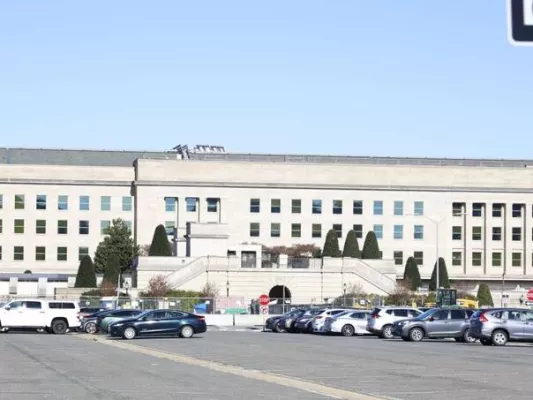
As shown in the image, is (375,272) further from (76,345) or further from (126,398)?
(126,398)

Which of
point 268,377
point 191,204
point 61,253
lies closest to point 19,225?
point 61,253

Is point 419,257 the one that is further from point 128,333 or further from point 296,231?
point 128,333

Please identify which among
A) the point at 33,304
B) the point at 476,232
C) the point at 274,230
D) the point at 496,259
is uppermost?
the point at 274,230

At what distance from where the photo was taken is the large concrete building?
11812cm

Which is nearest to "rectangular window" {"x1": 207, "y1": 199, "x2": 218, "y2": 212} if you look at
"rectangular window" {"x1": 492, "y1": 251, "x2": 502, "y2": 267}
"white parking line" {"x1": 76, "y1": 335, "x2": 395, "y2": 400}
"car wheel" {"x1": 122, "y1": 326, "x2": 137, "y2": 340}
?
"rectangular window" {"x1": 492, "y1": 251, "x2": 502, "y2": 267}

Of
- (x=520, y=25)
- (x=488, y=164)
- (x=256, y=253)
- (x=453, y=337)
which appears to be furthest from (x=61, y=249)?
(x=520, y=25)

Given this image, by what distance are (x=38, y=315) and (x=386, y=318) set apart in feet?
55.8

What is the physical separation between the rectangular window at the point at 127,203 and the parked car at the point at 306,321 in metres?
57.7

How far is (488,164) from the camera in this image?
13262 cm

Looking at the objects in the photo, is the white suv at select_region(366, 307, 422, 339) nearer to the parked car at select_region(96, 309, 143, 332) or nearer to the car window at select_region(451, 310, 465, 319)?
the car window at select_region(451, 310, 465, 319)

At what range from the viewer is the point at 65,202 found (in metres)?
119

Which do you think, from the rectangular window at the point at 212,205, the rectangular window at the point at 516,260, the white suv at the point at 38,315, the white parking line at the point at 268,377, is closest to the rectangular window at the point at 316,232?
the rectangular window at the point at 212,205

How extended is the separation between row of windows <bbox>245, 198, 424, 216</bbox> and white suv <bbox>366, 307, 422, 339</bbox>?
6374 centimetres

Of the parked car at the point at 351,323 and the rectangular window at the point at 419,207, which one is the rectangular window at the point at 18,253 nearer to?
the rectangular window at the point at 419,207
